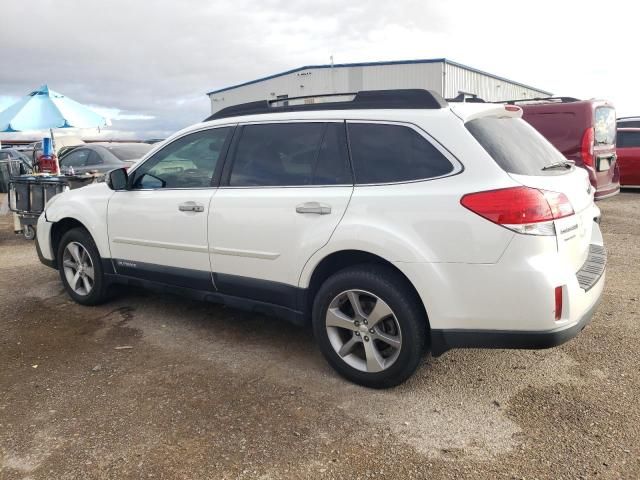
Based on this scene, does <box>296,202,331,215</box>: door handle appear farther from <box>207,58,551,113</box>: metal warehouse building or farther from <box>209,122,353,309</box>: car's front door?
<box>207,58,551,113</box>: metal warehouse building

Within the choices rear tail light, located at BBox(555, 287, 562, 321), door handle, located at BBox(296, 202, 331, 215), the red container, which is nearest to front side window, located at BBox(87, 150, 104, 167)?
the red container

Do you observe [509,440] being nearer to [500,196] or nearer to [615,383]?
[615,383]

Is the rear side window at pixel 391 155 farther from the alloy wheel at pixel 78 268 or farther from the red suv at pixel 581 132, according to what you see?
the red suv at pixel 581 132

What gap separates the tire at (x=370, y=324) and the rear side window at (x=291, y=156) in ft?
2.08

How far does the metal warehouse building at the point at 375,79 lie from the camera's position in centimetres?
2298

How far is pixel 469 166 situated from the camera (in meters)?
2.78

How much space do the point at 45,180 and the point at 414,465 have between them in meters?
6.24

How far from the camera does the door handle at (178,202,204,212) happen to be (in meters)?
3.77

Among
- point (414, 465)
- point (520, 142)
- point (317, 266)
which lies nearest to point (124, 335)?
point (317, 266)

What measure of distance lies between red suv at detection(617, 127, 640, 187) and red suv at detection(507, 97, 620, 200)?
436 cm

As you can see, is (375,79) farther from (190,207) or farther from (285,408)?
(285,408)

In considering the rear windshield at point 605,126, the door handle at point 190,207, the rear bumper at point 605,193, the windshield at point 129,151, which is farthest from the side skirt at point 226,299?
the rear windshield at point 605,126

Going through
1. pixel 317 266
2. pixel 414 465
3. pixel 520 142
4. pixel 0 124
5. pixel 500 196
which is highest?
pixel 0 124

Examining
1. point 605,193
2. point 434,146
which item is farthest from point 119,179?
point 605,193
